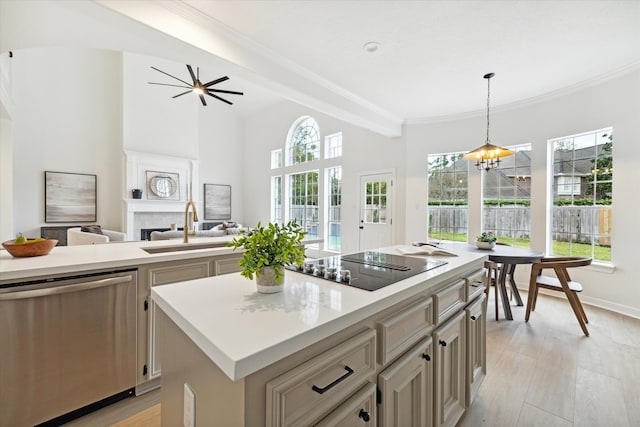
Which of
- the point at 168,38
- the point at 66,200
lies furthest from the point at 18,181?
the point at 168,38

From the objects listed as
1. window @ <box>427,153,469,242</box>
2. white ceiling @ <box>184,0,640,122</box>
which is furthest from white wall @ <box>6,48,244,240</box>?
window @ <box>427,153,469,242</box>

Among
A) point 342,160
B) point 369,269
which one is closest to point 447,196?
point 342,160

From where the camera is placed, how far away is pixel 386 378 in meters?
0.91

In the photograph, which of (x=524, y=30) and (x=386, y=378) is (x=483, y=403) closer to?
(x=386, y=378)

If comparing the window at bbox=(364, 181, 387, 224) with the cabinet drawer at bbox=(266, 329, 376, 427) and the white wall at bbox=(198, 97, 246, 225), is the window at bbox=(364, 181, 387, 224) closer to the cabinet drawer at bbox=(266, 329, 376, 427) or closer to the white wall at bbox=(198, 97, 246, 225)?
the white wall at bbox=(198, 97, 246, 225)

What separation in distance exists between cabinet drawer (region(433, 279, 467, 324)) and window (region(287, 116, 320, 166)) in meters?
5.43

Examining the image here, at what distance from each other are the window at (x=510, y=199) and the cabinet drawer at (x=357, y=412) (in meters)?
4.45

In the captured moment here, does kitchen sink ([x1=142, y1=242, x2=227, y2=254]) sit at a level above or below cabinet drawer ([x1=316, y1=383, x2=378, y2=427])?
above

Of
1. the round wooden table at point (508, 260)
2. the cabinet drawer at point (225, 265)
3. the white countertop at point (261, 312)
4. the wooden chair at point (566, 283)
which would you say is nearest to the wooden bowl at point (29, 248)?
the cabinet drawer at point (225, 265)

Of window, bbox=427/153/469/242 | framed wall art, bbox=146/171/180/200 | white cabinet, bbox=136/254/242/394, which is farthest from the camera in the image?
framed wall art, bbox=146/171/180/200

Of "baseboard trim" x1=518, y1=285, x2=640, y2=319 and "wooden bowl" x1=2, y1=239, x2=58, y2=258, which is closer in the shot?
"wooden bowl" x1=2, y1=239, x2=58, y2=258

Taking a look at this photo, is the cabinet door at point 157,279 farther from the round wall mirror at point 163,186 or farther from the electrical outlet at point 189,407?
the round wall mirror at point 163,186

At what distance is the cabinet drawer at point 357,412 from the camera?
0.74m

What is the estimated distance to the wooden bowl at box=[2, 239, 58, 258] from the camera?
1537mm
